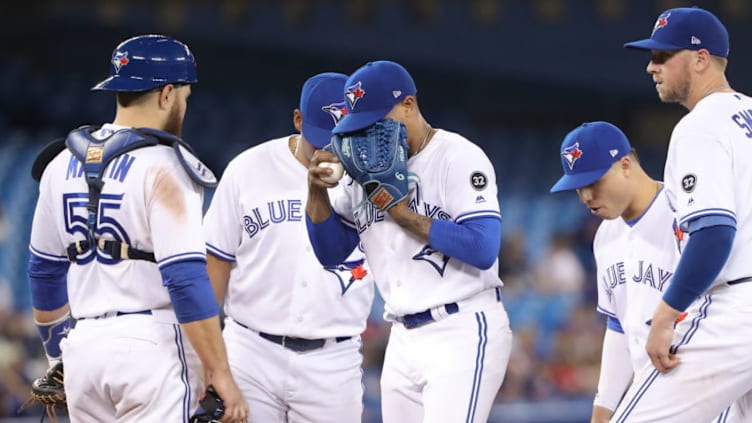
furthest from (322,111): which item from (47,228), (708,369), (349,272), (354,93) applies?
(708,369)

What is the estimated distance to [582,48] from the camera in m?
14.3

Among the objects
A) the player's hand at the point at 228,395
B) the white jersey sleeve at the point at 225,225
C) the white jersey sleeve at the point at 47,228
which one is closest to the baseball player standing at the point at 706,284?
the player's hand at the point at 228,395

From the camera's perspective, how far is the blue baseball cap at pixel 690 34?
150 inches

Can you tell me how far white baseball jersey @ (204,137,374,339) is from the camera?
4363mm

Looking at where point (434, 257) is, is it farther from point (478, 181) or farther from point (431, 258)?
point (478, 181)

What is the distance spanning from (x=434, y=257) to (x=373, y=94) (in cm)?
60

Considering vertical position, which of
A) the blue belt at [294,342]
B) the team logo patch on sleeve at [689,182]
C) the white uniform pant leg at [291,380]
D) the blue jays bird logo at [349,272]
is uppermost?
the team logo patch on sleeve at [689,182]

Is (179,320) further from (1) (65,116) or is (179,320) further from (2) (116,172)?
(1) (65,116)

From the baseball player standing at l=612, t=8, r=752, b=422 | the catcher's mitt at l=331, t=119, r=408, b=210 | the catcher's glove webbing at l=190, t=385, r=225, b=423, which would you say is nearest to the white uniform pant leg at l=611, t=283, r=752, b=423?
the baseball player standing at l=612, t=8, r=752, b=422

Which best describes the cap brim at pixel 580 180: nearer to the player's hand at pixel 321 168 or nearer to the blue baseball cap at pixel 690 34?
the blue baseball cap at pixel 690 34

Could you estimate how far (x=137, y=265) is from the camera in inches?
142

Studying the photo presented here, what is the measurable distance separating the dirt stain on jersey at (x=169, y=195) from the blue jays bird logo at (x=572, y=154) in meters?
1.51

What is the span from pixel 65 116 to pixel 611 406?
10.2m

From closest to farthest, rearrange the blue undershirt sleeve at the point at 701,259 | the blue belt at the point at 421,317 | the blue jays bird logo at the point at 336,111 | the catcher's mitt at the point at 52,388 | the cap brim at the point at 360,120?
1. the blue undershirt sleeve at the point at 701,259
2. the cap brim at the point at 360,120
3. the blue belt at the point at 421,317
4. the catcher's mitt at the point at 52,388
5. the blue jays bird logo at the point at 336,111
